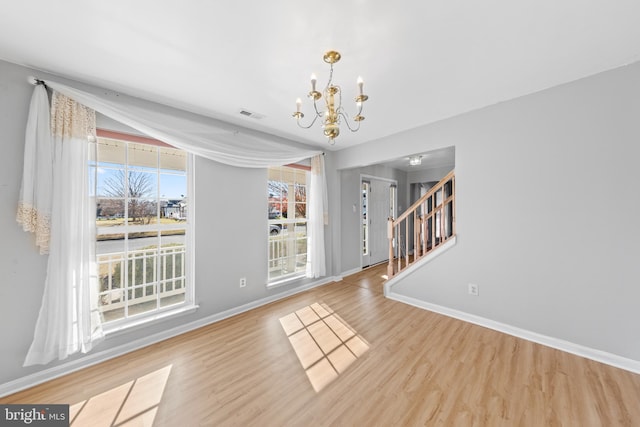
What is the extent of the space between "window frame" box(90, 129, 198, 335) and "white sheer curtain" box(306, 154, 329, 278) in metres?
1.80

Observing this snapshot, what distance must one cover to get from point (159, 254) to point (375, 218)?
4.24m

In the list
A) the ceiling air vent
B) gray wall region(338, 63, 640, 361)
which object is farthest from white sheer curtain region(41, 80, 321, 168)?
gray wall region(338, 63, 640, 361)

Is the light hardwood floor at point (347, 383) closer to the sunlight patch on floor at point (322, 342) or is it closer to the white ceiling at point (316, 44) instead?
the sunlight patch on floor at point (322, 342)

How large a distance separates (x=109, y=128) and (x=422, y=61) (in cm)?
290

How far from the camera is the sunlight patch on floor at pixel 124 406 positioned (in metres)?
1.48

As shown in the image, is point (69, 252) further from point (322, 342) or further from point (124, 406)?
Answer: point (322, 342)

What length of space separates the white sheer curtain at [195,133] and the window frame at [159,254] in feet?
0.55

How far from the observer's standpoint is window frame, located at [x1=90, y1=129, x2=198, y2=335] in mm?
2195

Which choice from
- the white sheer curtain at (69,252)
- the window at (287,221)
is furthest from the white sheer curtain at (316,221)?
the white sheer curtain at (69,252)

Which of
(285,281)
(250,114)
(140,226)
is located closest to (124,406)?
(140,226)

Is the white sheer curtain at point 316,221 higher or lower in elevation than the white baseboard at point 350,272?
higher

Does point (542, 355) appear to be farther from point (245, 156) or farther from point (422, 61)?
point (245, 156)

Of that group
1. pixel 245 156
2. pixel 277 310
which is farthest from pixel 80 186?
pixel 277 310

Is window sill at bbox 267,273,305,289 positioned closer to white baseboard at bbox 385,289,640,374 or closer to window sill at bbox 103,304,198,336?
window sill at bbox 103,304,198,336
